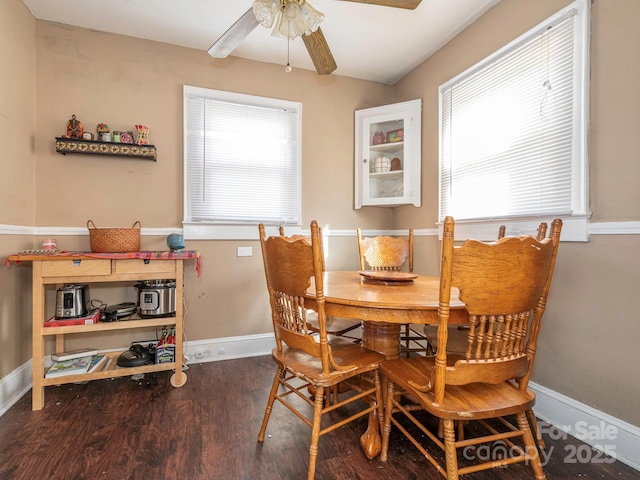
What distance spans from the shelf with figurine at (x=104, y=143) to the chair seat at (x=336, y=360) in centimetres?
195

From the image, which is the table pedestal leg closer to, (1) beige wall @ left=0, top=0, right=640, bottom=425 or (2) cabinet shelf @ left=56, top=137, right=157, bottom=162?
(1) beige wall @ left=0, top=0, right=640, bottom=425

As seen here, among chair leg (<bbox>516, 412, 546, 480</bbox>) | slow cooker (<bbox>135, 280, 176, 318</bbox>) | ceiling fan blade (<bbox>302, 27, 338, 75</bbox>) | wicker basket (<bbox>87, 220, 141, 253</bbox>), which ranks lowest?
chair leg (<bbox>516, 412, 546, 480</bbox>)

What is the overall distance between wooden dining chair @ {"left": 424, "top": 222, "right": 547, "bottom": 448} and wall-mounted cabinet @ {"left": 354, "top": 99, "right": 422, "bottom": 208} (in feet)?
3.77

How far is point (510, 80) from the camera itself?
2131 mm

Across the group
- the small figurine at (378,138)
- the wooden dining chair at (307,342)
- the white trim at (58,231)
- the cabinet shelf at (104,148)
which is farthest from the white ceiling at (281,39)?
the wooden dining chair at (307,342)

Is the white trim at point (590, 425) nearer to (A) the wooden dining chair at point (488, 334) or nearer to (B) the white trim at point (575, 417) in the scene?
(B) the white trim at point (575, 417)

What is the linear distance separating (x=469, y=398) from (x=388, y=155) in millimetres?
2568

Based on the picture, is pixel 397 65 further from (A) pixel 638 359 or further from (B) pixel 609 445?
(B) pixel 609 445

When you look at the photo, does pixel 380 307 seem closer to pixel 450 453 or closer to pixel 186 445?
pixel 450 453

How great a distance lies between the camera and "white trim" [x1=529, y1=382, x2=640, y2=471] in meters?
1.49

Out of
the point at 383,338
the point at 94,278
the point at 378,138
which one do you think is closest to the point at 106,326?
the point at 94,278

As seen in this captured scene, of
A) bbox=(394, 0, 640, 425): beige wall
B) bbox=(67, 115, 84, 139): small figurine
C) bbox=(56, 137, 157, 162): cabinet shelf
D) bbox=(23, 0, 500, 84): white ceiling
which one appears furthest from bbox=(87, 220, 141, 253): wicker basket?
bbox=(394, 0, 640, 425): beige wall

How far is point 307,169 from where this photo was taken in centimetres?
313

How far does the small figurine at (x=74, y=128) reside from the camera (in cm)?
235
